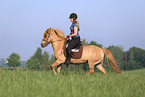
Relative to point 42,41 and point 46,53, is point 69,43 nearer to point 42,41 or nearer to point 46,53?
point 42,41

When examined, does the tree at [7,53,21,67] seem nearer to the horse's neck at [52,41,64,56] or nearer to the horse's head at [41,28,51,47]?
the horse's head at [41,28,51,47]

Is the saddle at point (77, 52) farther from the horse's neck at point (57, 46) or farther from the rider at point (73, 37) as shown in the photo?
the horse's neck at point (57, 46)

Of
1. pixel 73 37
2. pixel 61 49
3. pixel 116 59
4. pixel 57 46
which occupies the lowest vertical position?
pixel 116 59

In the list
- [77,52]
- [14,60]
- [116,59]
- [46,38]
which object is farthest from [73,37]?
[116,59]

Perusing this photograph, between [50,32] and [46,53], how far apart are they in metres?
63.9

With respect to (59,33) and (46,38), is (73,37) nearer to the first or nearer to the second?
(59,33)

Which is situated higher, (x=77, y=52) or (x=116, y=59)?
(x=77, y=52)

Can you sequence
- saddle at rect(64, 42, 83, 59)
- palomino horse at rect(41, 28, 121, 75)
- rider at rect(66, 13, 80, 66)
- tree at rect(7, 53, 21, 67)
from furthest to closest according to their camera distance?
tree at rect(7, 53, 21, 67), palomino horse at rect(41, 28, 121, 75), saddle at rect(64, 42, 83, 59), rider at rect(66, 13, 80, 66)

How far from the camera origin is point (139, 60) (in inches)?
3472

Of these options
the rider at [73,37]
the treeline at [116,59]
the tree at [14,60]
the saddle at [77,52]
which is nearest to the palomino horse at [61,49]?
the saddle at [77,52]

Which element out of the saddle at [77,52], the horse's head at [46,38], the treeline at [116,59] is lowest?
the treeline at [116,59]

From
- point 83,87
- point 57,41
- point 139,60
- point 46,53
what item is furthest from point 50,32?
point 139,60

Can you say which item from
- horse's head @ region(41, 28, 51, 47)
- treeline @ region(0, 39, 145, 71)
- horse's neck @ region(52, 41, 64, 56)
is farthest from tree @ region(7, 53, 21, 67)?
horse's neck @ region(52, 41, 64, 56)

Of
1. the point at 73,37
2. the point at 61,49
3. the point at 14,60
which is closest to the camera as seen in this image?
the point at 73,37
